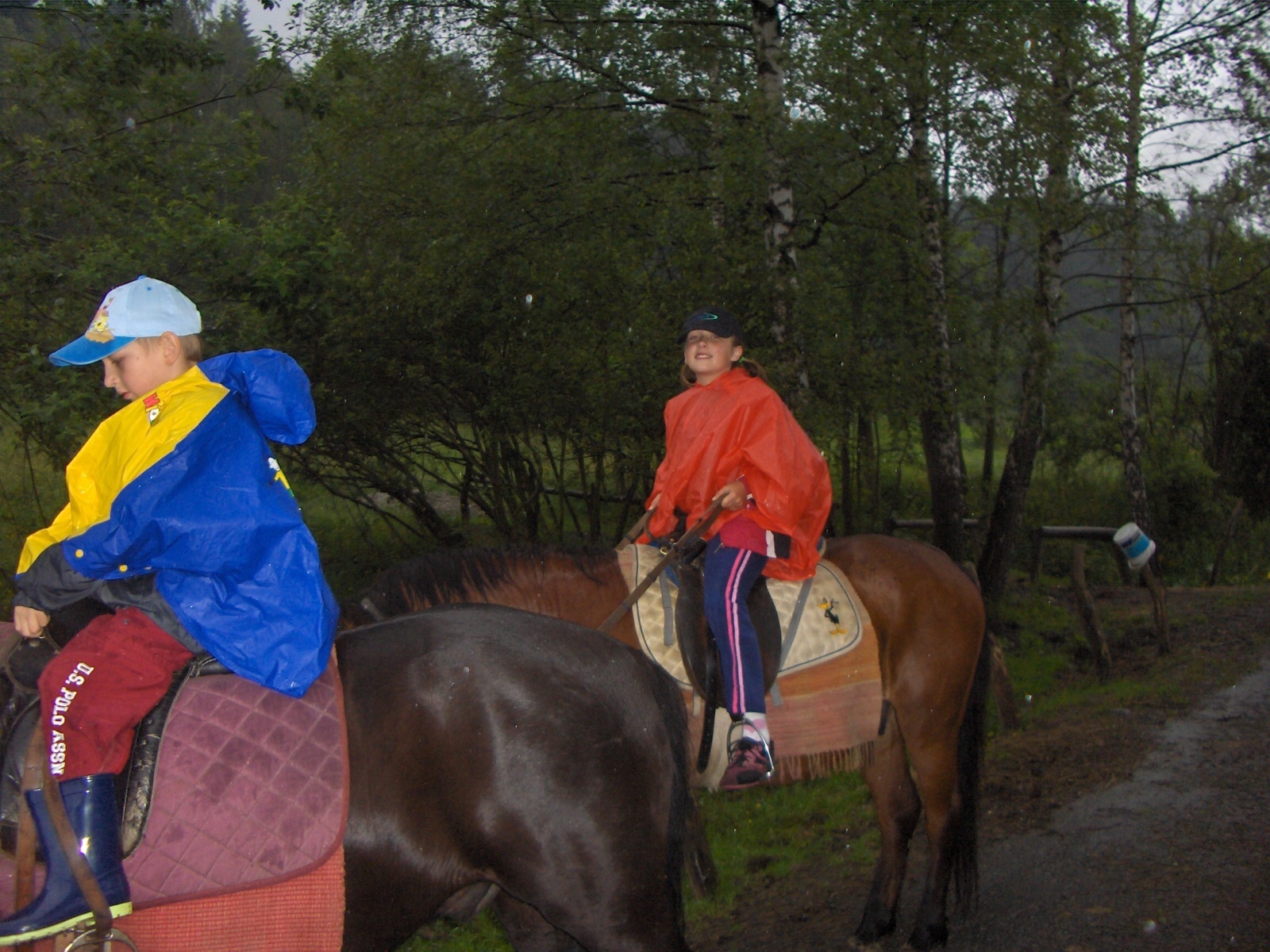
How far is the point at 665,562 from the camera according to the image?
358cm

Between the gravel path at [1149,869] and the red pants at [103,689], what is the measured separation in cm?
337

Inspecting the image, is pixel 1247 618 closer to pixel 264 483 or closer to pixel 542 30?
pixel 542 30

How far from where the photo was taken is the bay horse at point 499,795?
2291 mm

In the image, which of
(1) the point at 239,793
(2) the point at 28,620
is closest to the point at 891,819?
(1) the point at 239,793

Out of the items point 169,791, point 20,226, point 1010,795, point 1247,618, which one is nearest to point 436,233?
point 20,226

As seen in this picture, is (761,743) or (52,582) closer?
(52,582)

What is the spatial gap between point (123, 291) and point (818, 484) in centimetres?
254

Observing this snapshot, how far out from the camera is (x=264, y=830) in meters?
2.20

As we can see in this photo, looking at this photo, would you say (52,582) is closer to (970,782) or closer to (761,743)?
(761,743)

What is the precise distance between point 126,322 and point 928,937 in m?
3.75

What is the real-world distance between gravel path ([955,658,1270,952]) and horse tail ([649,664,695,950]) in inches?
84.2

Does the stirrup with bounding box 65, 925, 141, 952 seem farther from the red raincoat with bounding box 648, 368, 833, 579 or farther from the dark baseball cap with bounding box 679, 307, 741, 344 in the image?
the dark baseball cap with bounding box 679, 307, 741, 344

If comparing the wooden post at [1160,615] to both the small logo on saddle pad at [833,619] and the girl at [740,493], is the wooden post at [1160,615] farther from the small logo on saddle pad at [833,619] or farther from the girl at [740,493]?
the girl at [740,493]

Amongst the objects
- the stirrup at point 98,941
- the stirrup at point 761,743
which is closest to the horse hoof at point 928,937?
the stirrup at point 761,743
